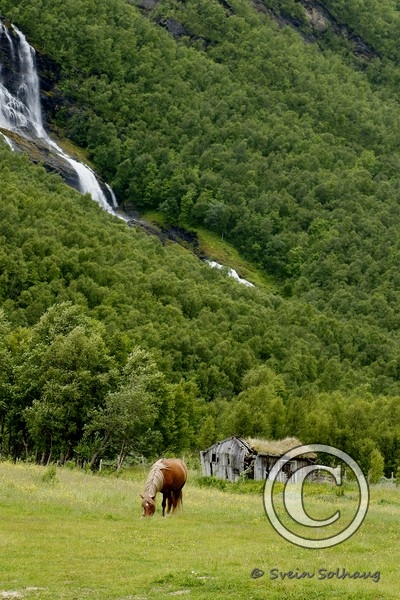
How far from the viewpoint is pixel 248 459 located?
6438 centimetres

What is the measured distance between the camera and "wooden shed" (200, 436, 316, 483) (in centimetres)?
6356

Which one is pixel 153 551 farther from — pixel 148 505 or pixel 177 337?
pixel 177 337

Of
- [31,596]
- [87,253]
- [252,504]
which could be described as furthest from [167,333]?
[31,596]

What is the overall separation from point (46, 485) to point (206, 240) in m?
161

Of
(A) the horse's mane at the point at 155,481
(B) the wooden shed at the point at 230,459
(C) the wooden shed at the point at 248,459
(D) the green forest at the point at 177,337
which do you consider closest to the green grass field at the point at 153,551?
(A) the horse's mane at the point at 155,481

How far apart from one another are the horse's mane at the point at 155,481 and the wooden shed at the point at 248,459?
30.4 metres

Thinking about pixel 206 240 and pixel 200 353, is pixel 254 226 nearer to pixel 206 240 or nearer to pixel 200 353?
pixel 206 240

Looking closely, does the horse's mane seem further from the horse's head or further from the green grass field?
the green grass field

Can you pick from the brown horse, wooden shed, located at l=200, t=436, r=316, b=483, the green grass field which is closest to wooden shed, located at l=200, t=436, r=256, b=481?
wooden shed, located at l=200, t=436, r=316, b=483

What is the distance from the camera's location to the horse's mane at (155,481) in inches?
1217

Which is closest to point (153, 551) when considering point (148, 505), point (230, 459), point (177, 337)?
point (148, 505)

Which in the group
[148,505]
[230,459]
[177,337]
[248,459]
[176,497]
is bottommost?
[230,459]

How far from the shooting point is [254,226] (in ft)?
654

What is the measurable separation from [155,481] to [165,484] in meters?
0.77
